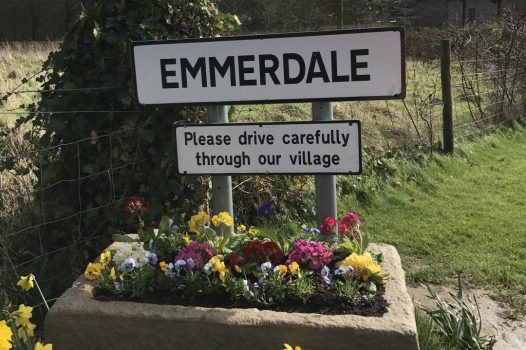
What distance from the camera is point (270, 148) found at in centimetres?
287

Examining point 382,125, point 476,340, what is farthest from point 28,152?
point 382,125

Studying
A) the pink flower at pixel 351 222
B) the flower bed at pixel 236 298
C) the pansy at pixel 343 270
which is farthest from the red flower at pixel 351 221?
the pansy at pixel 343 270

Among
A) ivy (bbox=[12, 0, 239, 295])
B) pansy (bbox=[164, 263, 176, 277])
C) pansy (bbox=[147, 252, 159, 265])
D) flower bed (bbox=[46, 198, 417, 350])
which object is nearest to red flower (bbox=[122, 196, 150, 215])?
ivy (bbox=[12, 0, 239, 295])

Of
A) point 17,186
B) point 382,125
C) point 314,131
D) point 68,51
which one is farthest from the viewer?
point 382,125

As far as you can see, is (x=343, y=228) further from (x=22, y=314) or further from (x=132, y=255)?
(x=22, y=314)

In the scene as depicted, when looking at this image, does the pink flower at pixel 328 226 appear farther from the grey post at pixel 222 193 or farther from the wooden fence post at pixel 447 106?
the wooden fence post at pixel 447 106

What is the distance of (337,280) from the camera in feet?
8.54

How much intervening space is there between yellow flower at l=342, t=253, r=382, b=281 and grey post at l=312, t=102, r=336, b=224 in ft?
1.58

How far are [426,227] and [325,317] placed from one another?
10.4 ft

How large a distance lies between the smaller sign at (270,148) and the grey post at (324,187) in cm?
9

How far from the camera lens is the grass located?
4227 mm

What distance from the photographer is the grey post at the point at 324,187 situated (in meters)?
2.85

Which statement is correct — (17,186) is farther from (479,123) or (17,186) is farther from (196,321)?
(479,123)

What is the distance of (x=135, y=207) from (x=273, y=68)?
3.85 ft
